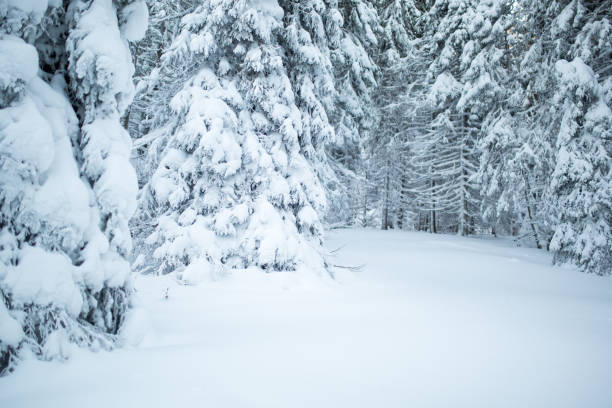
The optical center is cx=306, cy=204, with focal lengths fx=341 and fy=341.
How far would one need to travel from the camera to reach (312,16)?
787cm

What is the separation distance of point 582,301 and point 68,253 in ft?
28.2

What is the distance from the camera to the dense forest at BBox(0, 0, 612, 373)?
257 centimetres

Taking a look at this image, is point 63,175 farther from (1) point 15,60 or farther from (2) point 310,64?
(2) point 310,64

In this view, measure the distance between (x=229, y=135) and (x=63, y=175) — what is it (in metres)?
4.13

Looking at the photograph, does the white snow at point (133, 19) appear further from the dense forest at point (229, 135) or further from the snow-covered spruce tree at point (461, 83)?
the snow-covered spruce tree at point (461, 83)

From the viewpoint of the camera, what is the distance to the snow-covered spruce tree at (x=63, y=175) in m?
2.43

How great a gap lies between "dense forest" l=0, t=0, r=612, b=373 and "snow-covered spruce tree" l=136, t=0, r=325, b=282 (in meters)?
0.04

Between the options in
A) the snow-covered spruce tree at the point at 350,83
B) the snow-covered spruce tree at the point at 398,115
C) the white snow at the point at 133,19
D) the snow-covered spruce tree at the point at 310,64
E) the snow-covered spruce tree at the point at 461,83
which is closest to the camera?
the white snow at the point at 133,19

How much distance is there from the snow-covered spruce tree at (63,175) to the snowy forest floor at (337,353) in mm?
372


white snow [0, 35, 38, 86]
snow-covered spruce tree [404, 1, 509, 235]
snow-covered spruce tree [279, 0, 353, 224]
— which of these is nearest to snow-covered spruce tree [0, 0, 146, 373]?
white snow [0, 35, 38, 86]

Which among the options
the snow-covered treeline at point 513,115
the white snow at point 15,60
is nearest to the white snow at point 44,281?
the white snow at point 15,60

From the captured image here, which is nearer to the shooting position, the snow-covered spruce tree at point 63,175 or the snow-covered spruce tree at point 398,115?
the snow-covered spruce tree at point 63,175

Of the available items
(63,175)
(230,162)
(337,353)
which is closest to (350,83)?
(230,162)

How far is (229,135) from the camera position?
265 inches
